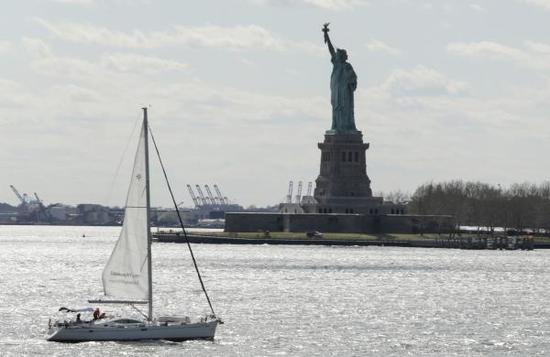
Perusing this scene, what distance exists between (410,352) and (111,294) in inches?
582

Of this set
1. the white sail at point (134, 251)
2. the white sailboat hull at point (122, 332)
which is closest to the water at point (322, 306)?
the white sailboat hull at point (122, 332)

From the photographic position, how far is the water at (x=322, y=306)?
260ft

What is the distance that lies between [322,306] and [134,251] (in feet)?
93.3

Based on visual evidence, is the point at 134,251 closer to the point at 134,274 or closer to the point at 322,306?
the point at 134,274

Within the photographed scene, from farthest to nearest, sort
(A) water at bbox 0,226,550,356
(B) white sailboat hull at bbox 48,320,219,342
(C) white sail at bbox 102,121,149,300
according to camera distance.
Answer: (A) water at bbox 0,226,550,356 → (C) white sail at bbox 102,121,149,300 → (B) white sailboat hull at bbox 48,320,219,342

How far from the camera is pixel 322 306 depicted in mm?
104812

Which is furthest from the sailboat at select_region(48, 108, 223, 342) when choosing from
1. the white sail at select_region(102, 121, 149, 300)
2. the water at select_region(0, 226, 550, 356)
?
the water at select_region(0, 226, 550, 356)

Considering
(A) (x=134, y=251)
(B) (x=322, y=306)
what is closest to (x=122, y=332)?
(A) (x=134, y=251)

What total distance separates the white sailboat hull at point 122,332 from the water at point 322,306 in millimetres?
404

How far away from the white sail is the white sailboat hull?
1.55 metres

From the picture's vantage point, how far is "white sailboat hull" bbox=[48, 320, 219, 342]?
78.0m

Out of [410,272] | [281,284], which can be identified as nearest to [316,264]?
[410,272]

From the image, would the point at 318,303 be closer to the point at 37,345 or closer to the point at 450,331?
the point at 450,331

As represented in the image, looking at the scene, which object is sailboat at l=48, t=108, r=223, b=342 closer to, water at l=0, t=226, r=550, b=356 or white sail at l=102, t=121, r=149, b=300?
white sail at l=102, t=121, r=149, b=300
